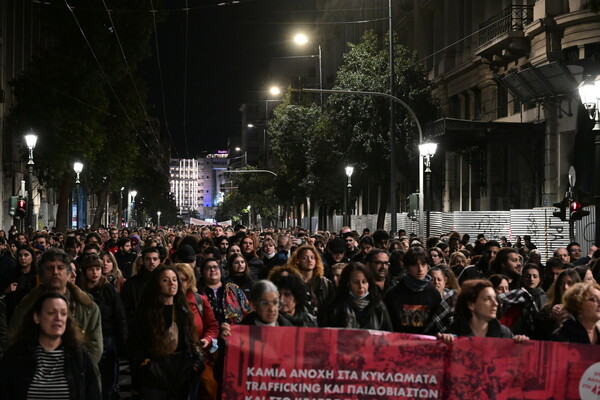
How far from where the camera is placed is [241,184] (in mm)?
86500

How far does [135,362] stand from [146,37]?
40.7 m

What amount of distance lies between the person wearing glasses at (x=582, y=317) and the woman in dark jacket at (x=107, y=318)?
3880 mm

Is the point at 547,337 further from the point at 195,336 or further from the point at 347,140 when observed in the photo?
the point at 347,140

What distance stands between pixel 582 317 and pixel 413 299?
65.6 inches

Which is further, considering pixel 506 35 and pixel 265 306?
pixel 506 35

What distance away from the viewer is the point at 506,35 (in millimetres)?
32938

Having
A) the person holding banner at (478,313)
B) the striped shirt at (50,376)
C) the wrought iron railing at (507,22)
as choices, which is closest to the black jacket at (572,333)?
the person holding banner at (478,313)

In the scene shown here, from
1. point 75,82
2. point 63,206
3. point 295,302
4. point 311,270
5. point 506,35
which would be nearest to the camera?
point 295,302

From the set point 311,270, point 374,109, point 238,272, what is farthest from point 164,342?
point 374,109

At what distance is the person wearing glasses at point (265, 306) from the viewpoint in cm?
677

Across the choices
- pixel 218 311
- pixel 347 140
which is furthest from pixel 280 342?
pixel 347 140

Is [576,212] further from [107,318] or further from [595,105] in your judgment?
[107,318]

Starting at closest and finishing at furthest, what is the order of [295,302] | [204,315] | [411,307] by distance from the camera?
[295,302] < [204,315] < [411,307]

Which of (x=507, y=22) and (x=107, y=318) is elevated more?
(x=507, y=22)
